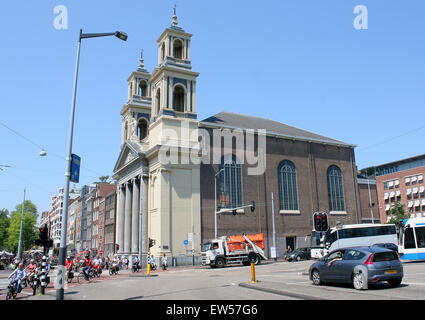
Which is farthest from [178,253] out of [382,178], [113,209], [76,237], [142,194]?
[76,237]

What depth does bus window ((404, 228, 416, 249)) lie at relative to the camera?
28.7 metres

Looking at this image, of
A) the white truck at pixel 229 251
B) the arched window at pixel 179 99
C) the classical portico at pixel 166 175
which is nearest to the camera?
the white truck at pixel 229 251

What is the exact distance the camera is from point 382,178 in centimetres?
8875

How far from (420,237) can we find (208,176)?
24960 mm

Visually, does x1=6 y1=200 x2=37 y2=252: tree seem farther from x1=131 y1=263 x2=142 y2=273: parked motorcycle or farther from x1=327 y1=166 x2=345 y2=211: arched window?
x1=327 y1=166 x2=345 y2=211: arched window

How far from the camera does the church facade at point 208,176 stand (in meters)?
45.3

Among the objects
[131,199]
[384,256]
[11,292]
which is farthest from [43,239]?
[131,199]

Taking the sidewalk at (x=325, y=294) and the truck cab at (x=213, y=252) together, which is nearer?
the sidewalk at (x=325, y=294)

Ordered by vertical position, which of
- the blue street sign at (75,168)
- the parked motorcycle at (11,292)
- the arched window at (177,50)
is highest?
the arched window at (177,50)

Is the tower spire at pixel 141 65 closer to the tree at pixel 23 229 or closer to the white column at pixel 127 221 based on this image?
the white column at pixel 127 221

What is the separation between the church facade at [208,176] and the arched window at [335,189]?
0.15 meters

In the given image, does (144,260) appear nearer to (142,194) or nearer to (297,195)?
(142,194)

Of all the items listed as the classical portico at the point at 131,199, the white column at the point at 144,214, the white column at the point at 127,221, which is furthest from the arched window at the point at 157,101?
the white column at the point at 127,221
